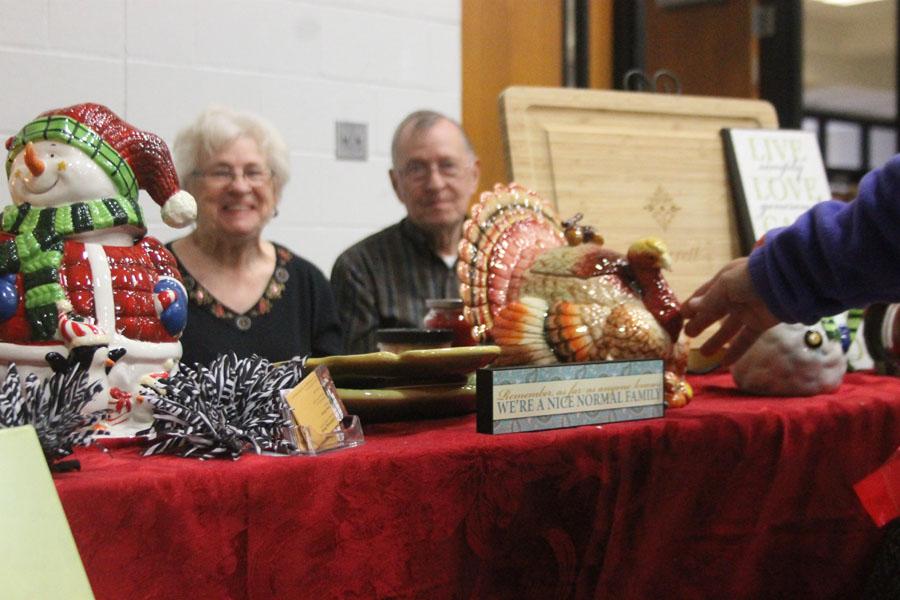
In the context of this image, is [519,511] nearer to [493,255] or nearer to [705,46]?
[493,255]

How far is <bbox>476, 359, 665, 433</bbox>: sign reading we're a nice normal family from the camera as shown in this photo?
0.96 m

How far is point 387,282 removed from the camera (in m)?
2.08

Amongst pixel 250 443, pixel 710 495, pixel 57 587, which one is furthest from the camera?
pixel 710 495

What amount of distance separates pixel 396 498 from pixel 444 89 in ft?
6.56

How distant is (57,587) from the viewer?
2.18ft

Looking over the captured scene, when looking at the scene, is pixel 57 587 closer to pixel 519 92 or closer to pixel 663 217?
pixel 519 92

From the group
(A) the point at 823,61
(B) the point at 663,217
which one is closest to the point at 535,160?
(B) the point at 663,217

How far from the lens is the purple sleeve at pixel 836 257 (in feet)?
3.38

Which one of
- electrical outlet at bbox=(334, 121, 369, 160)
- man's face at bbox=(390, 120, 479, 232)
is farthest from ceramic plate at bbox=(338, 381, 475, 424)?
electrical outlet at bbox=(334, 121, 369, 160)

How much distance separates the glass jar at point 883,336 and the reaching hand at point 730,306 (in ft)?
1.40

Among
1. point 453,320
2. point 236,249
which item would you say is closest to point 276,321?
point 236,249

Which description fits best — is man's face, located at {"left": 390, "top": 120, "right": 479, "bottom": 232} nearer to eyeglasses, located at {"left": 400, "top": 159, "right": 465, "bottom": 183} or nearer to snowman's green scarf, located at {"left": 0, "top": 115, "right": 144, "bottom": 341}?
eyeglasses, located at {"left": 400, "top": 159, "right": 465, "bottom": 183}

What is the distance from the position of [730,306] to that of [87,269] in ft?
2.39

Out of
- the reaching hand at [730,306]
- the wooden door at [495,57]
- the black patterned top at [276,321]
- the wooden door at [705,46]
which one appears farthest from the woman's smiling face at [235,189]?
the wooden door at [705,46]
